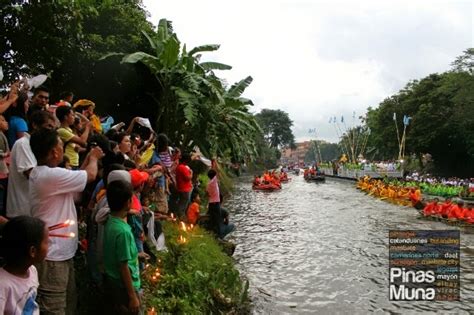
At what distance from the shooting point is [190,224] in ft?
31.2

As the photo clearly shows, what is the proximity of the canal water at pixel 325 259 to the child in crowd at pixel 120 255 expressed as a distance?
14.8ft

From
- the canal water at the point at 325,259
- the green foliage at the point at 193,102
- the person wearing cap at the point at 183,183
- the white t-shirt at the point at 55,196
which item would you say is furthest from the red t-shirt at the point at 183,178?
the white t-shirt at the point at 55,196

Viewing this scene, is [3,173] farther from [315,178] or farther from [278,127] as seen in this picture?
[278,127]

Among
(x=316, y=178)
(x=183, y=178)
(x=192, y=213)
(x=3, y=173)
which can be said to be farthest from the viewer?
(x=316, y=178)

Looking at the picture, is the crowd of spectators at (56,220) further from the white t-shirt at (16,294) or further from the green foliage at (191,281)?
the green foliage at (191,281)

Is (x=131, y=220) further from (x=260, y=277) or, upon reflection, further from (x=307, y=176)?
(x=307, y=176)

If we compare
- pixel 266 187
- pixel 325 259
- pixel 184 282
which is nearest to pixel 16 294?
pixel 184 282

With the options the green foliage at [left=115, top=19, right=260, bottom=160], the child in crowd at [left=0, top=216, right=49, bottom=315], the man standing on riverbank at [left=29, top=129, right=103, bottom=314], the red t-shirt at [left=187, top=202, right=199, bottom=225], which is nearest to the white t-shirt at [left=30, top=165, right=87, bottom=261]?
the man standing on riverbank at [left=29, top=129, right=103, bottom=314]

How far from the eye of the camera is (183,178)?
29.6 feet

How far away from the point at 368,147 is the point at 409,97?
21649mm

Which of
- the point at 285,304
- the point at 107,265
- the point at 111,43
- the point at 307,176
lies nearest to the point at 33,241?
the point at 107,265

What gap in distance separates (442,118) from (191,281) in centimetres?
4175

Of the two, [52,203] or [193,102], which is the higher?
[193,102]

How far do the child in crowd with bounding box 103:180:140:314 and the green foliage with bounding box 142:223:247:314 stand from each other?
70.6 inches
